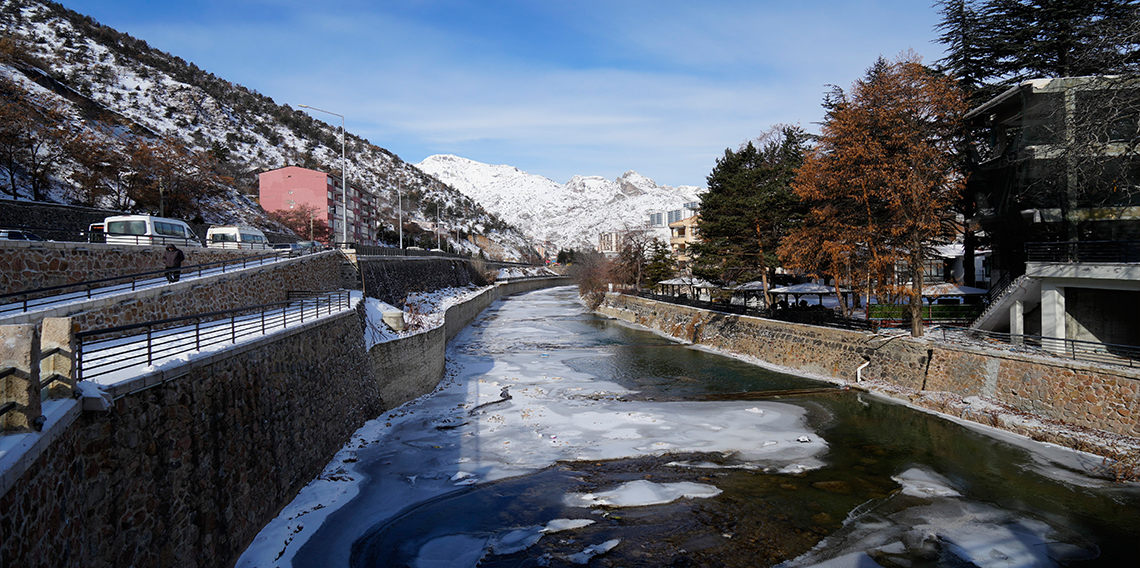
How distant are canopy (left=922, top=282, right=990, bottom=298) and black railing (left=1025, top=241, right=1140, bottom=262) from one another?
6.54 m

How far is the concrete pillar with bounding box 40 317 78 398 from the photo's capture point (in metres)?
5.56

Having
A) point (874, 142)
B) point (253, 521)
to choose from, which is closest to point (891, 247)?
point (874, 142)

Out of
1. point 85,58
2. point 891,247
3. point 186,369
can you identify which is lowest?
point 186,369

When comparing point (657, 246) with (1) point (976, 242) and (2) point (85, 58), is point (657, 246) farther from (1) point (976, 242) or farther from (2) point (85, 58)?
(2) point (85, 58)

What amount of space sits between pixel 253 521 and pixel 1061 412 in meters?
19.5

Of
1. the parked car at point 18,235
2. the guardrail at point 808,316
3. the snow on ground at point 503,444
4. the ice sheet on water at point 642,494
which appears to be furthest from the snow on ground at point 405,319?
the guardrail at point 808,316

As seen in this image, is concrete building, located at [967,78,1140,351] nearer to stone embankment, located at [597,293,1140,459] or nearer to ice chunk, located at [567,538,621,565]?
stone embankment, located at [597,293,1140,459]

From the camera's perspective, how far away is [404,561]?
9398 mm

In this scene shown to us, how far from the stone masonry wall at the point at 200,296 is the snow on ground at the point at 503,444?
194 inches

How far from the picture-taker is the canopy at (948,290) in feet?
88.5

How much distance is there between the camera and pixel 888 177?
21.6 metres

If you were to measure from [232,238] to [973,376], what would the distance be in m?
29.6

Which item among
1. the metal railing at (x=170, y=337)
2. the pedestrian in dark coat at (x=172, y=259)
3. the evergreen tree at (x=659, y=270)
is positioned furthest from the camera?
the evergreen tree at (x=659, y=270)

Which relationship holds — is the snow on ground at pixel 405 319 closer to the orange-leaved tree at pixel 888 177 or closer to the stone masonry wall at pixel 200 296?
the stone masonry wall at pixel 200 296
